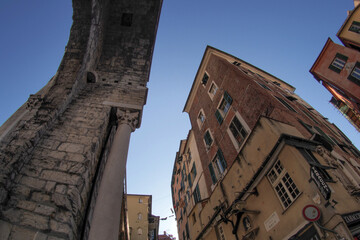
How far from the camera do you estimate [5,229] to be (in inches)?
85.4

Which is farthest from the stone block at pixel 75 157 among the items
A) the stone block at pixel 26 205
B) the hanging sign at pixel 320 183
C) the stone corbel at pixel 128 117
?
the hanging sign at pixel 320 183

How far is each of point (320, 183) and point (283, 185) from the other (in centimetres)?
147

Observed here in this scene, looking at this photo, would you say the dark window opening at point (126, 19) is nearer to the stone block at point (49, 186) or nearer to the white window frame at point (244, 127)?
the stone block at point (49, 186)

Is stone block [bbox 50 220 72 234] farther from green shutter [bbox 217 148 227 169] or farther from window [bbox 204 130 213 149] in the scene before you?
window [bbox 204 130 213 149]

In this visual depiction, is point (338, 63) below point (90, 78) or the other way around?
the other way around

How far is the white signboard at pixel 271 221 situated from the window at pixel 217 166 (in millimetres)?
4112

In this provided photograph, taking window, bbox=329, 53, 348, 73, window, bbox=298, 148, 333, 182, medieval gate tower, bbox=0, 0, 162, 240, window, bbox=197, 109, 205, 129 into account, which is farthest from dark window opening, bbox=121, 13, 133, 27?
window, bbox=329, 53, 348, 73

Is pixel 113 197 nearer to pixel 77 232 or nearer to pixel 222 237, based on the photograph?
pixel 77 232

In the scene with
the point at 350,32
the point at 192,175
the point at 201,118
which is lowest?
the point at 192,175

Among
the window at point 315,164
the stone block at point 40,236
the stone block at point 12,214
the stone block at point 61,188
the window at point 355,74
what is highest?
the window at point 355,74

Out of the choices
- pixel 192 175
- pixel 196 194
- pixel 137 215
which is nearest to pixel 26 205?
pixel 196 194

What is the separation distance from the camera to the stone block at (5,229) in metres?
2.12

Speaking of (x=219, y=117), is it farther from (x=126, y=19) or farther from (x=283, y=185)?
(x=126, y=19)

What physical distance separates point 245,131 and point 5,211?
9.24 m
